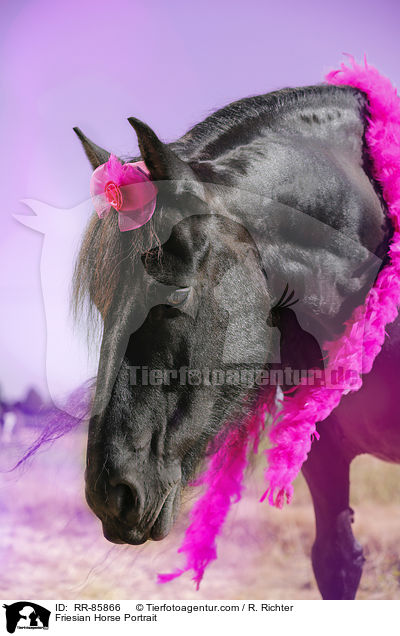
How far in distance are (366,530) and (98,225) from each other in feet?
7.39

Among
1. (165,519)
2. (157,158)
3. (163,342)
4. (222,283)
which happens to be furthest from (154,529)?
(157,158)

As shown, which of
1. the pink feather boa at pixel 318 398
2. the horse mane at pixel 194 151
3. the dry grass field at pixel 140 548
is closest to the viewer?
the horse mane at pixel 194 151

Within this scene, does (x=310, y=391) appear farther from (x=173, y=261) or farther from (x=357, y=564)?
(x=357, y=564)

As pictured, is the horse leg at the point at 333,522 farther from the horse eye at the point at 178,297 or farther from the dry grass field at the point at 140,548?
the horse eye at the point at 178,297

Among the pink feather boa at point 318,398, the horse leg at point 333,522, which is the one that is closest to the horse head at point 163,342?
the pink feather boa at point 318,398

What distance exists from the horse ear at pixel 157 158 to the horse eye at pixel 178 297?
0.69ft

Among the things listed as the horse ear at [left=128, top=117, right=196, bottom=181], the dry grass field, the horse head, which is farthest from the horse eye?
the dry grass field

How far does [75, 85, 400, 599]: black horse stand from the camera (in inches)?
36.8

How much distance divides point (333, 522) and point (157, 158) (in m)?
1.27

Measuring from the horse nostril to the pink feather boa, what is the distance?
337 millimetres

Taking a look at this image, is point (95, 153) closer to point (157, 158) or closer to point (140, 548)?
point (157, 158)

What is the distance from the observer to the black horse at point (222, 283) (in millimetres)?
935

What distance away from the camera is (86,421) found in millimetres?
1209

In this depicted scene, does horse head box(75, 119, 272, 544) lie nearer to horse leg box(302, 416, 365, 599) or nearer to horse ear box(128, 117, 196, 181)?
horse ear box(128, 117, 196, 181)
